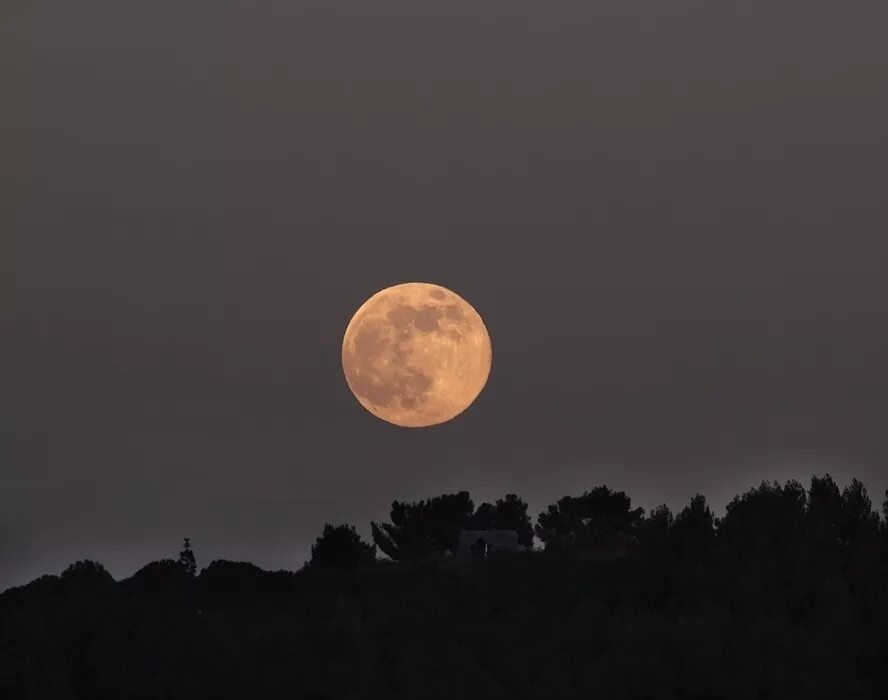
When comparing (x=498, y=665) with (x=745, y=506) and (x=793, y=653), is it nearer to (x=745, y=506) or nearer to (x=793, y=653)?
(x=793, y=653)

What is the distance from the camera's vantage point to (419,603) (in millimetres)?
73375

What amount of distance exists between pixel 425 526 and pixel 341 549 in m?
17.7

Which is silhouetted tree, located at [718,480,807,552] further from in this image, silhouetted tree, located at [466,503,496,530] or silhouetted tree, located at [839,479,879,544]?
silhouetted tree, located at [466,503,496,530]

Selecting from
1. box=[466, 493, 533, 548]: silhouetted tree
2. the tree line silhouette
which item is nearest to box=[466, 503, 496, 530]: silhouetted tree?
box=[466, 493, 533, 548]: silhouetted tree

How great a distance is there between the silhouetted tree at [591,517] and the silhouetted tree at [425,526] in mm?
7232

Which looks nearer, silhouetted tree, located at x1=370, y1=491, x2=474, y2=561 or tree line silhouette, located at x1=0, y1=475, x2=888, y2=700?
tree line silhouette, located at x1=0, y1=475, x2=888, y2=700

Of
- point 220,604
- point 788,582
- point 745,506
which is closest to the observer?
point 788,582

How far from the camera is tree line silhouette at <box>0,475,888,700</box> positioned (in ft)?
179

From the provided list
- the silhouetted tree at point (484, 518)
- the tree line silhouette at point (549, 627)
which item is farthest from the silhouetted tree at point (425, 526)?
the tree line silhouette at point (549, 627)

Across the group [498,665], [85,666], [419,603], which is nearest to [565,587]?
[419,603]

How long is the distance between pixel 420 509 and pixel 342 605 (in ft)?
240

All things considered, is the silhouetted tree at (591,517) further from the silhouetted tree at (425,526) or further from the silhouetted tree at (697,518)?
the silhouetted tree at (697,518)

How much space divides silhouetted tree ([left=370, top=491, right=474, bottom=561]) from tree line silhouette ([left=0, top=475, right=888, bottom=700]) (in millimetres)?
49382

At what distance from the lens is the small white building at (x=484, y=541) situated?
124 meters
